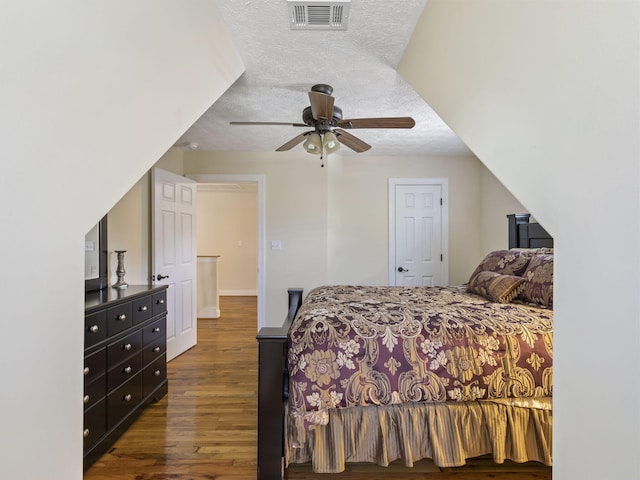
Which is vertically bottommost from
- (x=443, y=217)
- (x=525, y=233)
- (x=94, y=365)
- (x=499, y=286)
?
(x=94, y=365)

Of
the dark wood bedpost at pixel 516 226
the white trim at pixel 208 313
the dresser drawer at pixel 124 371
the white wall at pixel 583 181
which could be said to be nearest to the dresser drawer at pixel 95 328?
the dresser drawer at pixel 124 371

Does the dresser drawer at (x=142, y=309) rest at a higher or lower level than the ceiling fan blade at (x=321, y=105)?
lower

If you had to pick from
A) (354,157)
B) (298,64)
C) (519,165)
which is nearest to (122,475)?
(519,165)

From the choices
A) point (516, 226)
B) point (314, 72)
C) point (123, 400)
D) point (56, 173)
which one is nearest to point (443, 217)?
point (516, 226)

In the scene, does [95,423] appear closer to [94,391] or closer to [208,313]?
[94,391]

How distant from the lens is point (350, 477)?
6.18 feet

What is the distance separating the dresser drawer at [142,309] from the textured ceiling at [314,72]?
1.66m

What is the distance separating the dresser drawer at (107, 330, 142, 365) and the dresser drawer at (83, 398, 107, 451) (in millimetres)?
238

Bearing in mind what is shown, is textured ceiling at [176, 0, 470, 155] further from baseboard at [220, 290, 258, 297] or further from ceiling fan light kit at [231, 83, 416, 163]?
baseboard at [220, 290, 258, 297]

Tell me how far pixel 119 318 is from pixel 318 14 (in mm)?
2101

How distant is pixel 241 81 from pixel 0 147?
77.7 inches

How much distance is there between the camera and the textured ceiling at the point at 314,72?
1.78 metres

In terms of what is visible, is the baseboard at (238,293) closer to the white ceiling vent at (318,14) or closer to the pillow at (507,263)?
the pillow at (507,263)

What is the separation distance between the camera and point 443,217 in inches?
186
